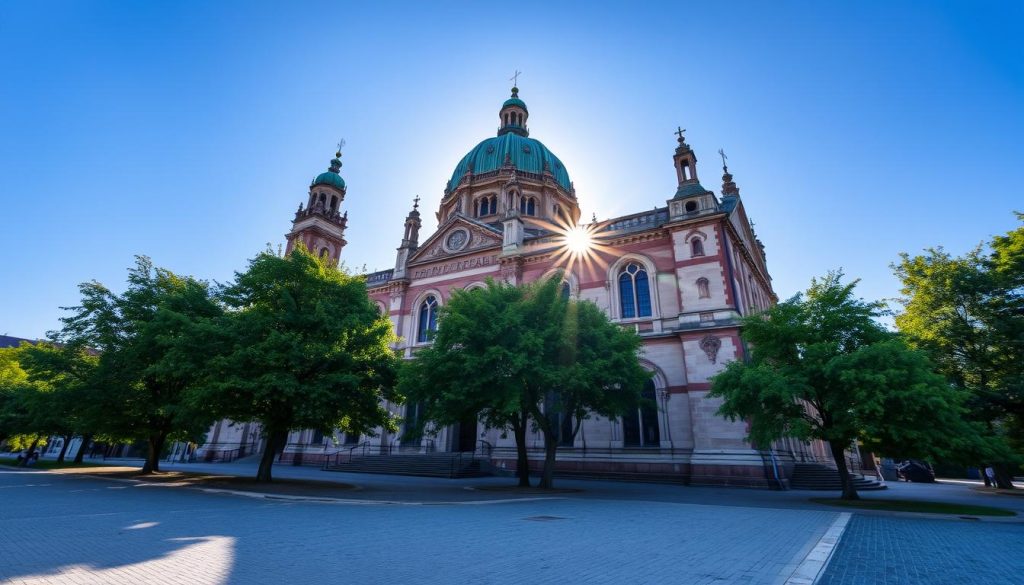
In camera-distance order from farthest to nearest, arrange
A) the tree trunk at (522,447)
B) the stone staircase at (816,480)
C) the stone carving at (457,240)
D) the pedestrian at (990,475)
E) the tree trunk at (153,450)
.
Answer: the stone carving at (457,240)
the pedestrian at (990,475)
the stone staircase at (816,480)
the tree trunk at (153,450)
the tree trunk at (522,447)

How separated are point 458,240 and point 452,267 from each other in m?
2.24

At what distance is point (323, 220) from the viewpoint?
4234 centimetres

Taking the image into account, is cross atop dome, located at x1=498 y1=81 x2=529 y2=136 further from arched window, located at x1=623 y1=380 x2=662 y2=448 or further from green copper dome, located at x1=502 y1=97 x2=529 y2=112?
arched window, located at x1=623 y1=380 x2=662 y2=448

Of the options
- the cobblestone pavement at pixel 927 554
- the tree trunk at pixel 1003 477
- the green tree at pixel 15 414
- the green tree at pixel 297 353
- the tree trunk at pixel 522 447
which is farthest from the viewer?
the green tree at pixel 15 414

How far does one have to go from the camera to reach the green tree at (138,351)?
1898 centimetres

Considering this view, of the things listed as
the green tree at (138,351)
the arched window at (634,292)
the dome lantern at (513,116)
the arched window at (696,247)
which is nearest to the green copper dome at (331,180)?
the dome lantern at (513,116)

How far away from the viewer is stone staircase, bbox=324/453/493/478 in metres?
24.2

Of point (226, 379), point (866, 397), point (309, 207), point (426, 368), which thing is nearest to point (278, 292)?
point (226, 379)

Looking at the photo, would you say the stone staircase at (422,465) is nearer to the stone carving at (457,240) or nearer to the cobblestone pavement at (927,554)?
the stone carving at (457,240)

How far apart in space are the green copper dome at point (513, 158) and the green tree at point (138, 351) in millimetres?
28281

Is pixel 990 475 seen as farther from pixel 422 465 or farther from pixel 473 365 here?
pixel 422 465

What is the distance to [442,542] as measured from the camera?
24.2 ft

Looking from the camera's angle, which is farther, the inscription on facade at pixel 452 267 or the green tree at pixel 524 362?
the inscription on facade at pixel 452 267

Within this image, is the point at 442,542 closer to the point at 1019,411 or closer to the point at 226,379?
the point at 226,379
